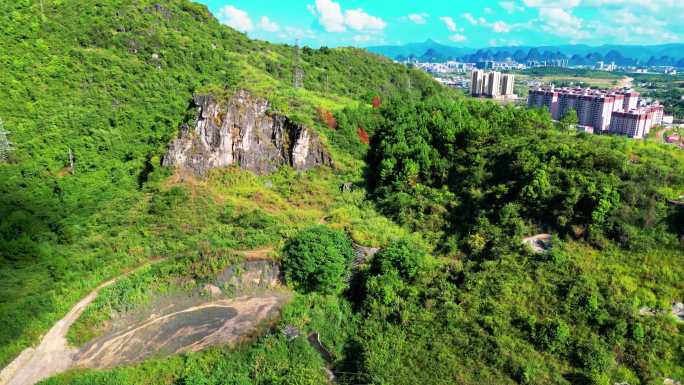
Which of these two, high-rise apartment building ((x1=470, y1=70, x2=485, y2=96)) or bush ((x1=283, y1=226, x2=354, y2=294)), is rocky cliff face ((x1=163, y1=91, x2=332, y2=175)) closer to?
bush ((x1=283, y1=226, x2=354, y2=294))

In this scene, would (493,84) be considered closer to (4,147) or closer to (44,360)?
(4,147)

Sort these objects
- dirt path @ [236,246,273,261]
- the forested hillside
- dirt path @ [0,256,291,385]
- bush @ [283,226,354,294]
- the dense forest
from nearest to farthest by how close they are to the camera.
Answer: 1. the dense forest
2. dirt path @ [0,256,291,385]
3. bush @ [283,226,354,294]
4. the forested hillside
5. dirt path @ [236,246,273,261]

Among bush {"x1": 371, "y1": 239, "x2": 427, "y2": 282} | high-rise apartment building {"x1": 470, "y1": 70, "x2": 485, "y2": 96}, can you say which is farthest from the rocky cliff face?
high-rise apartment building {"x1": 470, "y1": 70, "x2": 485, "y2": 96}

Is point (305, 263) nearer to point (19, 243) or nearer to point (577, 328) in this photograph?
point (577, 328)

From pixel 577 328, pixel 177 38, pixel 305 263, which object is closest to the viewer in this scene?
pixel 577 328

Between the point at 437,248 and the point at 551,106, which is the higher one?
the point at 551,106

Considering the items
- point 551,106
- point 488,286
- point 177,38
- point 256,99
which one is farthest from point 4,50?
point 551,106

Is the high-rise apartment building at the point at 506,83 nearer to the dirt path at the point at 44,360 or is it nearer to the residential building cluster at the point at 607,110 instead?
the residential building cluster at the point at 607,110
